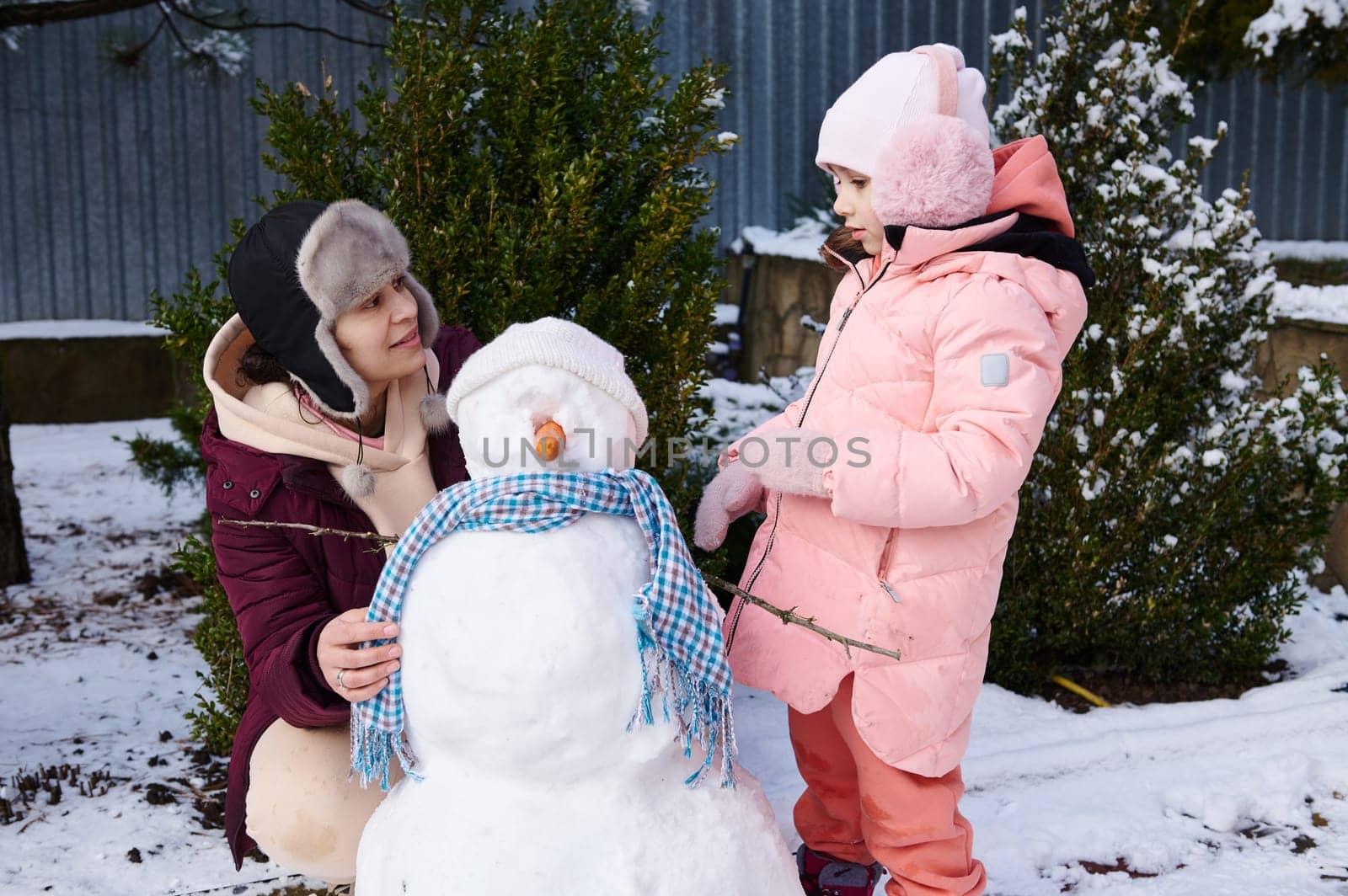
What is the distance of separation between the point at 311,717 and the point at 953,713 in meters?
1.16

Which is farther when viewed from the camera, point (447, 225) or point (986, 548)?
point (447, 225)

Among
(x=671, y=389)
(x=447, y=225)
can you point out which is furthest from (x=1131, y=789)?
(x=447, y=225)

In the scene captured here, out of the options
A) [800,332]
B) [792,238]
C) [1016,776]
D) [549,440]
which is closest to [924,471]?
[549,440]

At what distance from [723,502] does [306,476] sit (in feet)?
2.56

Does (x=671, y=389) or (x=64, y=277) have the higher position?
(x=64, y=277)

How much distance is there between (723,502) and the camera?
216 cm

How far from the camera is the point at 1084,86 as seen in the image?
12.8 feet

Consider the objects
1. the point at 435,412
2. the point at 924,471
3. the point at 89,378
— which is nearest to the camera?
the point at 924,471

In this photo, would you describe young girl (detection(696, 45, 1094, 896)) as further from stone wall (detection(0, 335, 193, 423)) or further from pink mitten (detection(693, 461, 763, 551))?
stone wall (detection(0, 335, 193, 423))

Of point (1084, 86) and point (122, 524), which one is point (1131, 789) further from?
point (122, 524)

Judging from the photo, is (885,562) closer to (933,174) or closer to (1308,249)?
(933,174)

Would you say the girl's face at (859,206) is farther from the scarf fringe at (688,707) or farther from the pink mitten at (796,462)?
the scarf fringe at (688,707)

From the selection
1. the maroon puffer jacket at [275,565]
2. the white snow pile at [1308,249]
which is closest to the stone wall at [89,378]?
the maroon puffer jacket at [275,565]

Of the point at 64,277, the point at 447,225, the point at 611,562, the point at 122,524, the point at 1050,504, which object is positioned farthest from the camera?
the point at 64,277
